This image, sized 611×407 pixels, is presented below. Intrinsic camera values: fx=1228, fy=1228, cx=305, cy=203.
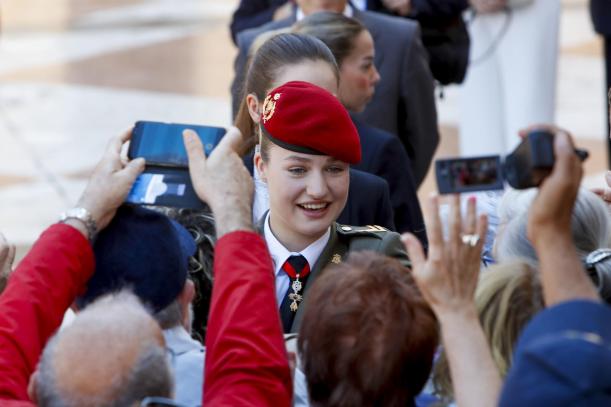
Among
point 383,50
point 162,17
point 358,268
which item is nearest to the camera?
point 358,268

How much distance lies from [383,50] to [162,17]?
9.88 meters

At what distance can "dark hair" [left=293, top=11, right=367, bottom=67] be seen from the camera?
4.66 metres

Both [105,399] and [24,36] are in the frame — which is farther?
[24,36]

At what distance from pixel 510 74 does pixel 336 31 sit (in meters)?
2.69

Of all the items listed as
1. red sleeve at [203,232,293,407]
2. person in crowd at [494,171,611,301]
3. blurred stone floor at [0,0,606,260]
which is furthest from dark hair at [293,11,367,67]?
blurred stone floor at [0,0,606,260]

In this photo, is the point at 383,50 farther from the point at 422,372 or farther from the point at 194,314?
the point at 422,372

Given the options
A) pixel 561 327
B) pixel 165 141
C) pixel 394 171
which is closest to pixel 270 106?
pixel 165 141

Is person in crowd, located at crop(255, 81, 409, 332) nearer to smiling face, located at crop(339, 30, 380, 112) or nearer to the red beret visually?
the red beret

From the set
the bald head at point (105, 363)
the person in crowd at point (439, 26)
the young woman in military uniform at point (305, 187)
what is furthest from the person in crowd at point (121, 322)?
the person in crowd at point (439, 26)

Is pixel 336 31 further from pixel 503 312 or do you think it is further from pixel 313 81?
pixel 503 312

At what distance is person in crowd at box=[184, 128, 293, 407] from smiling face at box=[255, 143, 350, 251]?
638 mm

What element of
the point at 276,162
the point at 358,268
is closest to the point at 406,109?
the point at 276,162

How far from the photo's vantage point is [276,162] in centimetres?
352

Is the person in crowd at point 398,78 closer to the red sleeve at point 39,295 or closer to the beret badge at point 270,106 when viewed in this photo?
the beret badge at point 270,106
